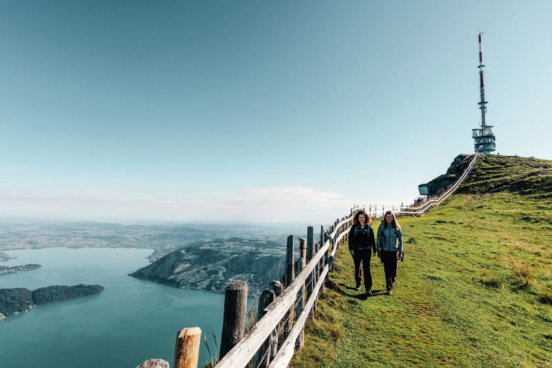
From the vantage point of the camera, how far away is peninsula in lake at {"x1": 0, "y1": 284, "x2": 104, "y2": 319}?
148 metres

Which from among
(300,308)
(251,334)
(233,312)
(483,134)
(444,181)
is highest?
(483,134)

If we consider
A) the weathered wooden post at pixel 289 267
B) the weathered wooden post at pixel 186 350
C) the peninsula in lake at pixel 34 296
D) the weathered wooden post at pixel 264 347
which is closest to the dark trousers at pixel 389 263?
the weathered wooden post at pixel 289 267

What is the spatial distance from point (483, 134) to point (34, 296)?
22106 cm

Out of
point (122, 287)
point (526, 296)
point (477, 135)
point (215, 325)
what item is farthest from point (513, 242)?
point (122, 287)

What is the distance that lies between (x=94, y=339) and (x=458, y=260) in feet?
413

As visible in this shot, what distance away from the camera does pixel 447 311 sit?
890cm

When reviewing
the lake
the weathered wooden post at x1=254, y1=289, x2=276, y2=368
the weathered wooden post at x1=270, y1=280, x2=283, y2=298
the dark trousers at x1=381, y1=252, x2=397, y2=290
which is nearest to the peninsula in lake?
the lake

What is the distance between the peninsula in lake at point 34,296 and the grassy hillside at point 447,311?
7683 inches

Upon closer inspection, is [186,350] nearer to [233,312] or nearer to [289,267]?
[233,312]

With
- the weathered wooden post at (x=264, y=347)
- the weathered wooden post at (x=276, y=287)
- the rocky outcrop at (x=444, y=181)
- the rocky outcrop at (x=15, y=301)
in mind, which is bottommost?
the rocky outcrop at (x=15, y=301)

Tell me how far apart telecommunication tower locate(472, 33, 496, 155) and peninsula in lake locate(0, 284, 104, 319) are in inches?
7742

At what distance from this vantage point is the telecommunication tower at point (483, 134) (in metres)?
77.6

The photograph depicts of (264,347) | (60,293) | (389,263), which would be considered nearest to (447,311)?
(389,263)

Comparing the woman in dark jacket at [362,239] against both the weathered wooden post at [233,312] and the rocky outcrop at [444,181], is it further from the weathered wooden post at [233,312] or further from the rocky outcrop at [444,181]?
the rocky outcrop at [444,181]
